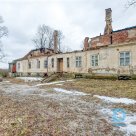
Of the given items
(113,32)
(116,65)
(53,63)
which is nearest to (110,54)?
(116,65)

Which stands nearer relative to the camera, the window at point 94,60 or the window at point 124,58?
the window at point 124,58

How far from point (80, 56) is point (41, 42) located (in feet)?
114

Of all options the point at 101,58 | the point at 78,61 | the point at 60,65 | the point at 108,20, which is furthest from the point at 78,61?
the point at 108,20

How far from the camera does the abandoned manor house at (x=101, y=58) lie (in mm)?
18969

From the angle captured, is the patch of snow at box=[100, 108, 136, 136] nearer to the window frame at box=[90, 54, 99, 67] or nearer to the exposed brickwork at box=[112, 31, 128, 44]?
the window frame at box=[90, 54, 99, 67]

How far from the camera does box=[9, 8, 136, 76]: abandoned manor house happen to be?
18969 millimetres

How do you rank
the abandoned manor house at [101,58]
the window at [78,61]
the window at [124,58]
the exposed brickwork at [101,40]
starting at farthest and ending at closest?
the exposed brickwork at [101,40], the window at [78,61], the abandoned manor house at [101,58], the window at [124,58]

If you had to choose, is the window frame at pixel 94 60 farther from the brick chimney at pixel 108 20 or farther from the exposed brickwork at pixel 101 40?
the brick chimney at pixel 108 20

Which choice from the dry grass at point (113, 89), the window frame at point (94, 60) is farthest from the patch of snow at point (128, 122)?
the window frame at point (94, 60)

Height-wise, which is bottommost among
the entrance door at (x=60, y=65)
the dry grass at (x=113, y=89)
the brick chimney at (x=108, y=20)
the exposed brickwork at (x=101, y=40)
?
the dry grass at (x=113, y=89)

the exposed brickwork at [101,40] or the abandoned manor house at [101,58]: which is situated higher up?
the exposed brickwork at [101,40]

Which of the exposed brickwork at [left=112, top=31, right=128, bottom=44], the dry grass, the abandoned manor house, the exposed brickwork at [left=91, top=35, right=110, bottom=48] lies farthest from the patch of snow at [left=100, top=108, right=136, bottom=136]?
the exposed brickwork at [left=91, top=35, right=110, bottom=48]

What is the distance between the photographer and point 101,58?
69.7 feet

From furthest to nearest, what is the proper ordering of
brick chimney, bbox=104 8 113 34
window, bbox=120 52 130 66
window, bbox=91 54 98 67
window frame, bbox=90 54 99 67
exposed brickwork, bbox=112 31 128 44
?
1. brick chimney, bbox=104 8 113 34
2. exposed brickwork, bbox=112 31 128 44
3. window, bbox=91 54 98 67
4. window frame, bbox=90 54 99 67
5. window, bbox=120 52 130 66
